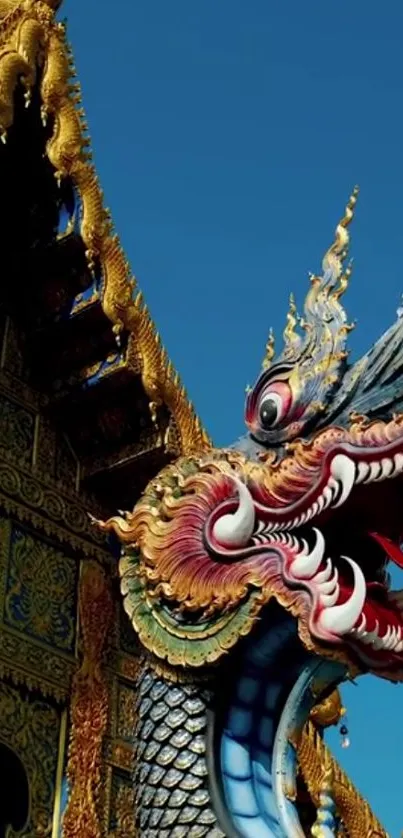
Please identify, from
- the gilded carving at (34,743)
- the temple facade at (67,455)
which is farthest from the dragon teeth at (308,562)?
the gilded carving at (34,743)

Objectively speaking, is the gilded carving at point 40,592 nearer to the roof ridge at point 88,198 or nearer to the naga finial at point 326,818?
the roof ridge at point 88,198

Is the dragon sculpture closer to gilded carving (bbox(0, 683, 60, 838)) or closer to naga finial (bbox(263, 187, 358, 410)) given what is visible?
naga finial (bbox(263, 187, 358, 410))

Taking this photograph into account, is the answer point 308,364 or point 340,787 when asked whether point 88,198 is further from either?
point 340,787

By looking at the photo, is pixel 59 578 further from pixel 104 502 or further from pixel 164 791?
pixel 164 791

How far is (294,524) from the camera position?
10.5 ft

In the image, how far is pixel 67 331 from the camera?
181 inches

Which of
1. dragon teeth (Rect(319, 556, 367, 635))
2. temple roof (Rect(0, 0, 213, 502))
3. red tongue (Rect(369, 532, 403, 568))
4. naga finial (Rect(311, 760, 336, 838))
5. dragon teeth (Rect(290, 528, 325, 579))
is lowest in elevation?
naga finial (Rect(311, 760, 336, 838))

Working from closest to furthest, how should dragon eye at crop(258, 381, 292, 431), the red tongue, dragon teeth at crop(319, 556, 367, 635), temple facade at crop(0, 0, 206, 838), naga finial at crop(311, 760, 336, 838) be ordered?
naga finial at crop(311, 760, 336, 838) < dragon teeth at crop(319, 556, 367, 635) < the red tongue < dragon eye at crop(258, 381, 292, 431) < temple facade at crop(0, 0, 206, 838)

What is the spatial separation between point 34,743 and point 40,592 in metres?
0.46

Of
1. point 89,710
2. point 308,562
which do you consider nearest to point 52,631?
point 89,710

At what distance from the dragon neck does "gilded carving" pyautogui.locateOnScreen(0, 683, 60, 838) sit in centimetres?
83

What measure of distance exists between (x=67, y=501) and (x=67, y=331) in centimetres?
55

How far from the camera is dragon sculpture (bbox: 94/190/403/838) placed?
305 cm

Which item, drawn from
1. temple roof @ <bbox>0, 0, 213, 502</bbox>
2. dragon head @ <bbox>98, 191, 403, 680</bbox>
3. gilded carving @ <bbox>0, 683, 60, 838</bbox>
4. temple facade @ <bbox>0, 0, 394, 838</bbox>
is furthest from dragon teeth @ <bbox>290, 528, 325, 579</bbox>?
gilded carving @ <bbox>0, 683, 60, 838</bbox>
